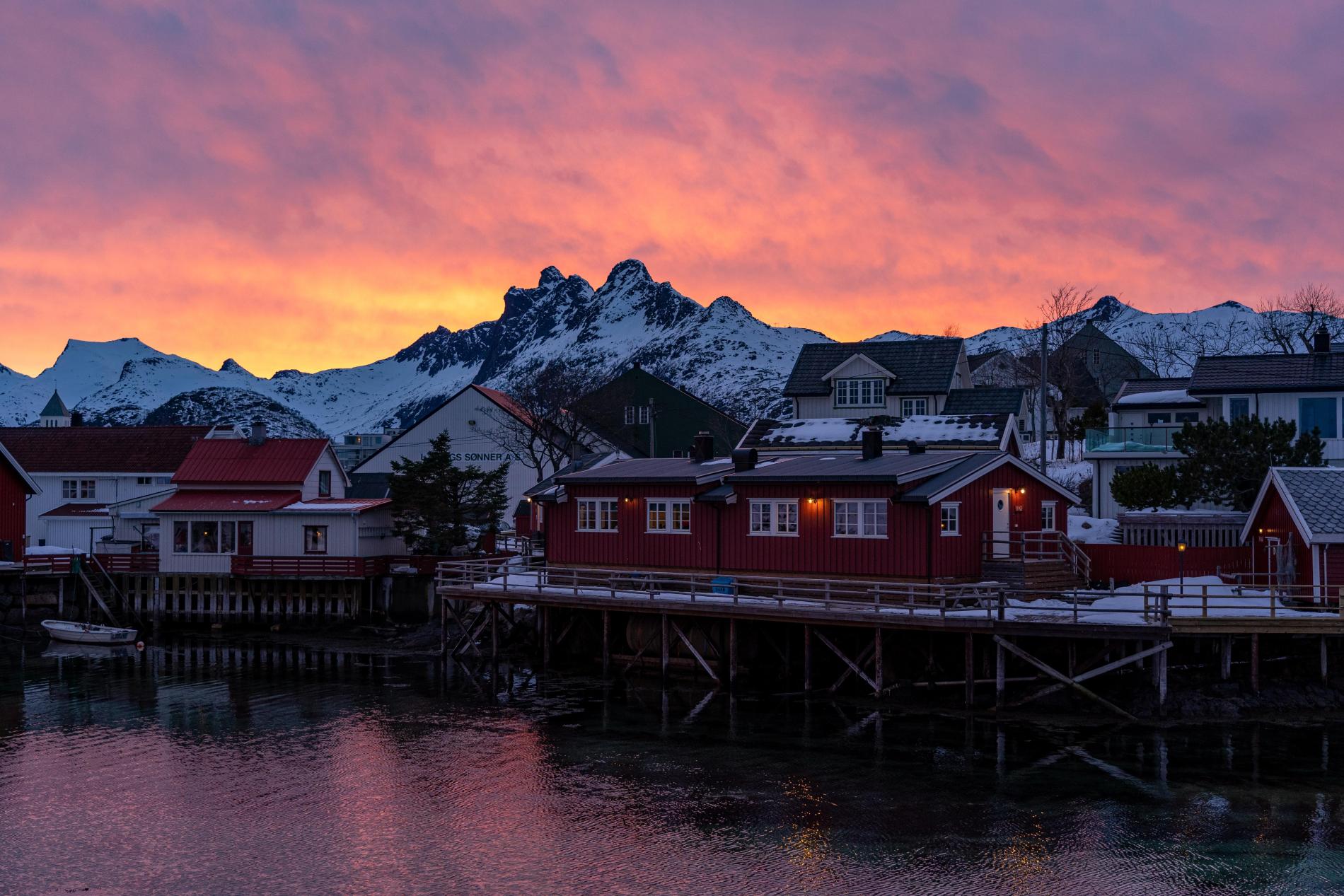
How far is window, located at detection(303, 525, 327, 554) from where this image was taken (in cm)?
5562

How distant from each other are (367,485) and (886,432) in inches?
1679

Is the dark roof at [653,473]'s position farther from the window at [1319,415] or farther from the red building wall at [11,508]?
the red building wall at [11,508]

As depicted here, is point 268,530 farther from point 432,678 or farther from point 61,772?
point 61,772

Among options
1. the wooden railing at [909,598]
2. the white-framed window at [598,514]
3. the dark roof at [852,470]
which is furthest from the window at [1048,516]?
the white-framed window at [598,514]

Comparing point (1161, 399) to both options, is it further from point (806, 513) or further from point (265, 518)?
point (265, 518)

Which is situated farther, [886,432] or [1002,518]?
[886,432]

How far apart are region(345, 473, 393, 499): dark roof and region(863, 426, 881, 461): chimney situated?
1897 inches

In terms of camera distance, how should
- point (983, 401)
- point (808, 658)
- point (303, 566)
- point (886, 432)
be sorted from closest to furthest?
point (808, 658) → point (303, 566) → point (886, 432) → point (983, 401)

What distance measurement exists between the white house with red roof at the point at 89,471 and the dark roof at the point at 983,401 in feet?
139

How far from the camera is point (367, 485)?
8525 cm

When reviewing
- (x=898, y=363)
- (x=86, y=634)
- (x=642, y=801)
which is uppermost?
(x=898, y=363)

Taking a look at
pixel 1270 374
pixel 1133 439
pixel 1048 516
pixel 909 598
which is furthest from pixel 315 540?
pixel 1270 374

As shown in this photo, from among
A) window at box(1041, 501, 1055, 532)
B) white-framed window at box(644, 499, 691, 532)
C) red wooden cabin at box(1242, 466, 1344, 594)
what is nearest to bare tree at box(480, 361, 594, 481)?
white-framed window at box(644, 499, 691, 532)

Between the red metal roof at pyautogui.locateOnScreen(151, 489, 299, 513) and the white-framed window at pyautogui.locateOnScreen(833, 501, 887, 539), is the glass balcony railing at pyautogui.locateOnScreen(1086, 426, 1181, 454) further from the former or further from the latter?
the red metal roof at pyautogui.locateOnScreen(151, 489, 299, 513)
